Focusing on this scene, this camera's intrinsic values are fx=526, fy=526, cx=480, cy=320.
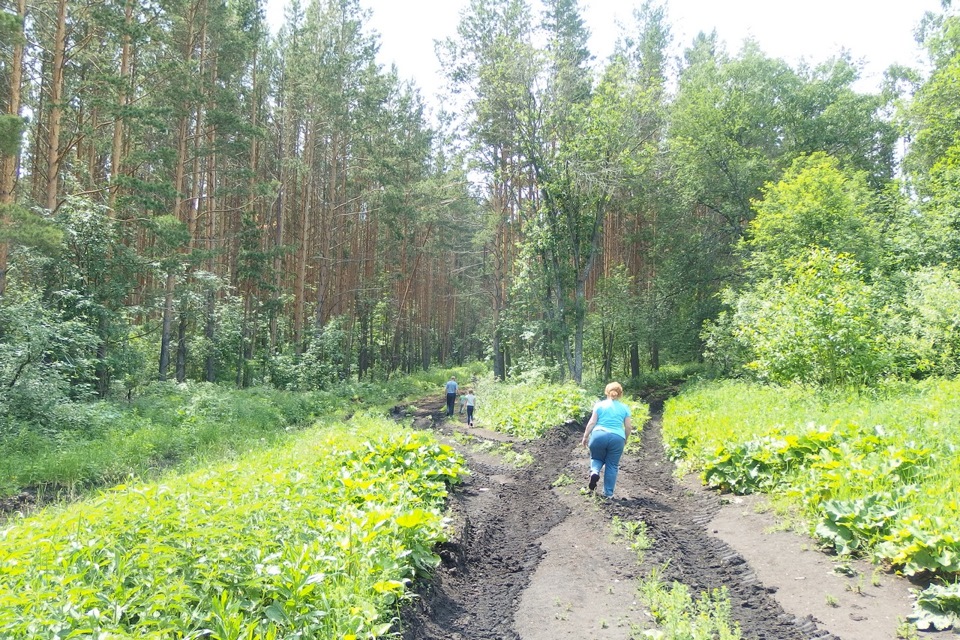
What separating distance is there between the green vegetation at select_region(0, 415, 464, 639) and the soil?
53cm

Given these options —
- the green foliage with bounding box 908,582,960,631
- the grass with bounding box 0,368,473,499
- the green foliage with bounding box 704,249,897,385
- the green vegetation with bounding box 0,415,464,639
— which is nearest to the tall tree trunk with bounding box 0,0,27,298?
the grass with bounding box 0,368,473,499

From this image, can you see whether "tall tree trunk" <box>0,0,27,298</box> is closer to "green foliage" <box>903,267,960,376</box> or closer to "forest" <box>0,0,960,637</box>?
"forest" <box>0,0,960,637</box>

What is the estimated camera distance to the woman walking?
271 inches

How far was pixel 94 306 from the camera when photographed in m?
15.3

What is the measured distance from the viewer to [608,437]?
687 centimetres

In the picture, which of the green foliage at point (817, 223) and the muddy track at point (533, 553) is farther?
the green foliage at point (817, 223)

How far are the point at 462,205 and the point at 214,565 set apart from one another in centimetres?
2877

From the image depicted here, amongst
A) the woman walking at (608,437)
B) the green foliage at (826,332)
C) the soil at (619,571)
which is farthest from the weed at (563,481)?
the green foliage at (826,332)

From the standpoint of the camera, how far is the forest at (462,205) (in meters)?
12.1

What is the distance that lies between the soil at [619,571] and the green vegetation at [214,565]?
0.53 metres

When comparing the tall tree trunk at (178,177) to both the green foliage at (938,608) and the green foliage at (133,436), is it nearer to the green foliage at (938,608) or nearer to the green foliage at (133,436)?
the green foliage at (133,436)

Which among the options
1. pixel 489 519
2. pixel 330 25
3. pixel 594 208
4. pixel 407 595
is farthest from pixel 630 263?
→ pixel 407 595

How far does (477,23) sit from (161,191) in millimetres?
15759

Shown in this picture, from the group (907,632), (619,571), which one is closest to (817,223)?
(619,571)
